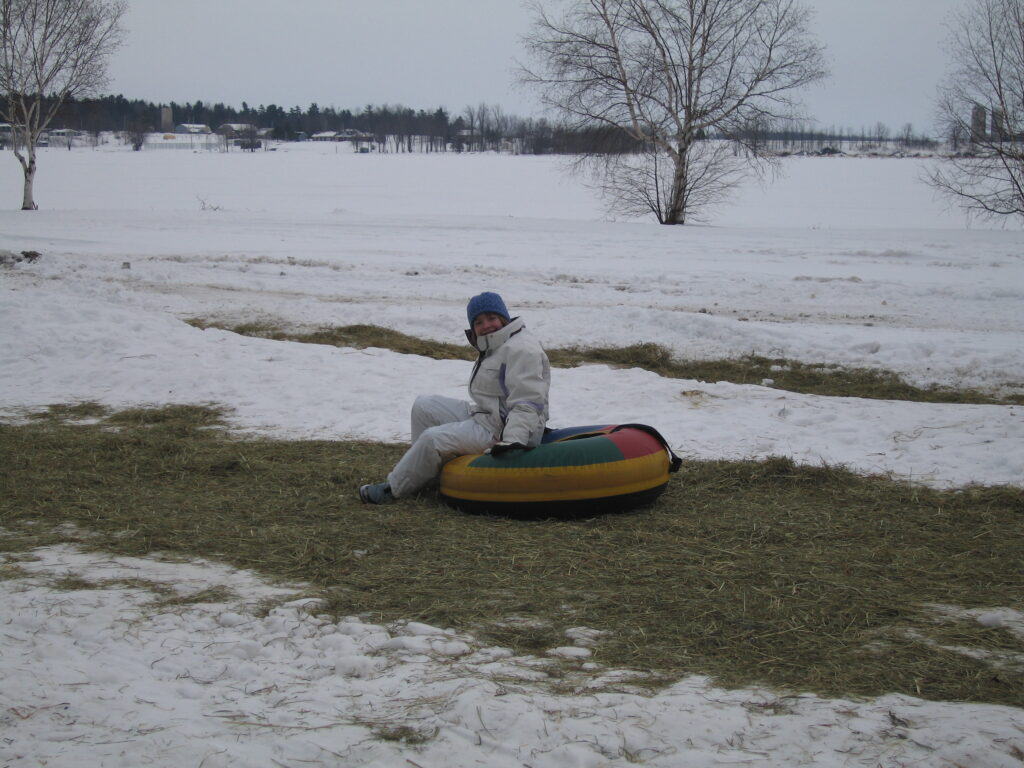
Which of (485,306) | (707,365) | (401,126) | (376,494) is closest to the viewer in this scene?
(485,306)

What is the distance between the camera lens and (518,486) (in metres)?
5.77

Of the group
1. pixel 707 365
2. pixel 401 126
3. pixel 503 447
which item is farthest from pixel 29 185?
pixel 401 126

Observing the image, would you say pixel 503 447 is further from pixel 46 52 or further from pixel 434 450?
pixel 46 52

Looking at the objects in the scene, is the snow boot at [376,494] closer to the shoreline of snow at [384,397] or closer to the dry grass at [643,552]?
the dry grass at [643,552]

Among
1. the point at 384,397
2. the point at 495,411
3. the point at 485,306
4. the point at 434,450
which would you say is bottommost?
the point at 384,397

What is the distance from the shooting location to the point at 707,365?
1088 centimetres

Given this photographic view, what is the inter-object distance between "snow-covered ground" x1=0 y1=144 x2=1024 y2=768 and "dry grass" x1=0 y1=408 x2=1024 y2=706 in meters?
0.33

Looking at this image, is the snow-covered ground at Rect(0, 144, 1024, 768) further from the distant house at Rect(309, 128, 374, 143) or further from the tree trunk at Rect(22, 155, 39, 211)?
the distant house at Rect(309, 128, 374, 143)

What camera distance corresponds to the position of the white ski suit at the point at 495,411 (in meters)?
5.88

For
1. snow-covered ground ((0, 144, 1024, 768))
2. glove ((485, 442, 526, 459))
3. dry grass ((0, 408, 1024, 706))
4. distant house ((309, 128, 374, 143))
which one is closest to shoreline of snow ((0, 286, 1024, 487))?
snow-covered ground ((0, 144, 1024, 768))

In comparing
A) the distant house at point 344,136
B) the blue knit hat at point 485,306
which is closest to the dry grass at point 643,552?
the blue knit hat at point 485,306

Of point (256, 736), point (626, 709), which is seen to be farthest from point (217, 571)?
point (626, 709)

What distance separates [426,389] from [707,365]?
11.3ft

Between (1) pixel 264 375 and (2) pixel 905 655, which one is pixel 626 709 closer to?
(2) pixel 905 655
